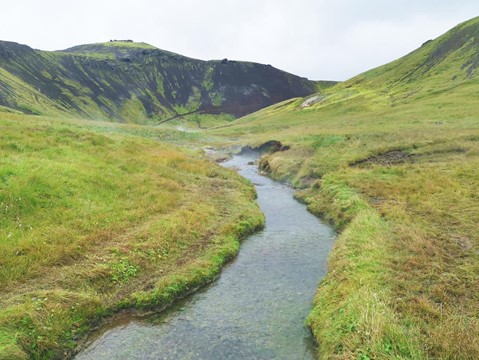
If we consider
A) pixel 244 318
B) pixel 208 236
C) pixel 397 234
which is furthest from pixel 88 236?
pixel 397 234

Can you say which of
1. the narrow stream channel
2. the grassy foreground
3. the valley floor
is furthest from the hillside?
the grassy foreground

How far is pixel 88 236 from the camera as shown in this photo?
66.5 ft

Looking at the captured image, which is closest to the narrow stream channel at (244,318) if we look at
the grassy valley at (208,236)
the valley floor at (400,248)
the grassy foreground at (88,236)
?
the grassy valley at (208,236)

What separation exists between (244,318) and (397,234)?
36.9ft

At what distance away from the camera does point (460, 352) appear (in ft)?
35.3

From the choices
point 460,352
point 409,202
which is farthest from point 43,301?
point 409,202

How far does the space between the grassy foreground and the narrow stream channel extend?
4.07 ft

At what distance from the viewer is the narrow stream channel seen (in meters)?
14.1

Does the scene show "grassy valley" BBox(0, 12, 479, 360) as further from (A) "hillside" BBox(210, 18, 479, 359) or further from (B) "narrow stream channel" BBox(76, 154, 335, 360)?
(B) "narrow stream channel" BBox(76, 154, 335, 360)

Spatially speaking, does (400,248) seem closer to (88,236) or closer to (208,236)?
(208,236)

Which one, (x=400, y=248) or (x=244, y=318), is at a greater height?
(x=400, y=248)

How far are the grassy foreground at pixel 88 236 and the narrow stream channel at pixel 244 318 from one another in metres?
1.24

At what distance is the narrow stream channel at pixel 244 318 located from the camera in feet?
46.1

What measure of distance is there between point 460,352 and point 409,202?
1848 cm
